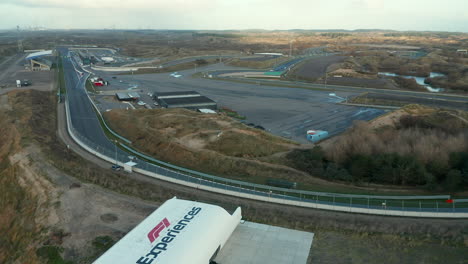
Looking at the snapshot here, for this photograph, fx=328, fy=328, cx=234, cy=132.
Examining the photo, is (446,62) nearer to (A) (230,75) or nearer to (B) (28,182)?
(A) (230,75)

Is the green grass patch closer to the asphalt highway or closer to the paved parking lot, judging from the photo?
the asphalt highway

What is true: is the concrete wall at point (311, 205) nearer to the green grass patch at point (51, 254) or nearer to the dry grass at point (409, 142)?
the dry grass at point (409, 142)

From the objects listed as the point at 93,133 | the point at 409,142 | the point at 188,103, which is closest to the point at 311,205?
the point at 409,142

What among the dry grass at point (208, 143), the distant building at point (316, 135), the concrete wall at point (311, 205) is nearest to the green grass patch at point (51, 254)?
the concrete wall at point (311, 205)

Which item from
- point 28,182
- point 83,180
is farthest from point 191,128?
point 28,182

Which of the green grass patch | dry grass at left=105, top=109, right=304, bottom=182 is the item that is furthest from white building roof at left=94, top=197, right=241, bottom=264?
dry grass at left=105, top=109, right=304, bottom=182

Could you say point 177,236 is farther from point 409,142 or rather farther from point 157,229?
point 409,142

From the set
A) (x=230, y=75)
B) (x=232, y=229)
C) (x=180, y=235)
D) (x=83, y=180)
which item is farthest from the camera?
(x=230, y=75)

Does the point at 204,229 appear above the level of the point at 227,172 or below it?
above
